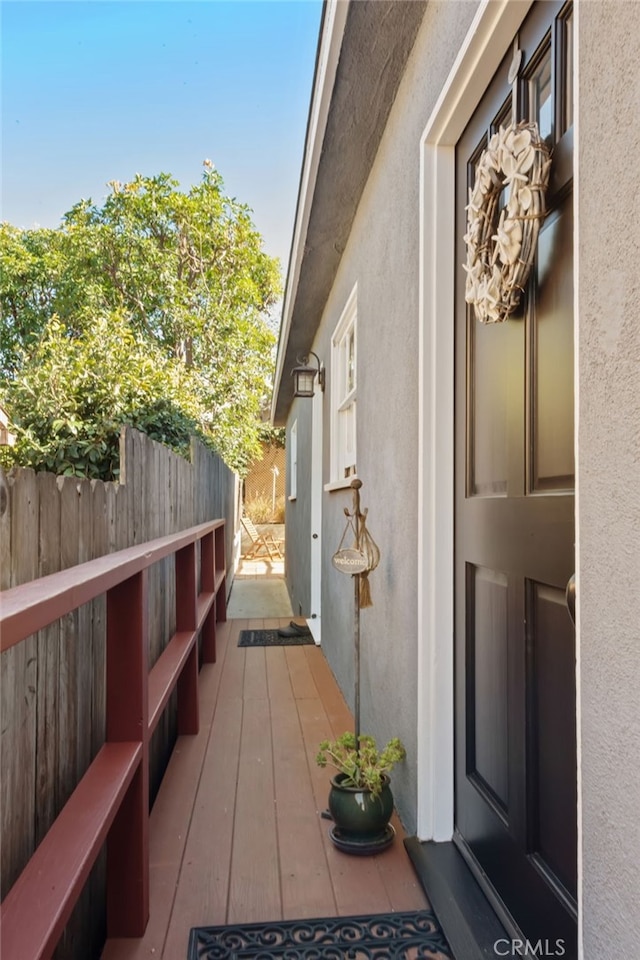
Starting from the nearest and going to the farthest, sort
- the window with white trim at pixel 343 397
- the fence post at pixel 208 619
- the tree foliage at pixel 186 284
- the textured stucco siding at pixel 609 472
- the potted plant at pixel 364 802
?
the textured stucco siding at pixel 609 472 → the potted plant at pixel 364 802 → the window with white trim at pixel 343 397 → the fence post at pixel 208 619 → the tree foliage at pixel 186 284

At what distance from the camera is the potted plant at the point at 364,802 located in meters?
1.85

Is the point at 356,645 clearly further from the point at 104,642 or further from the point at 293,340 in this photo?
the point at 293,340

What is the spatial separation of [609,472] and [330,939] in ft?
4.46

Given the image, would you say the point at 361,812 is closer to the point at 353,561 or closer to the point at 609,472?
the point at 353,561

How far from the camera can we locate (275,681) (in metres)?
3.79

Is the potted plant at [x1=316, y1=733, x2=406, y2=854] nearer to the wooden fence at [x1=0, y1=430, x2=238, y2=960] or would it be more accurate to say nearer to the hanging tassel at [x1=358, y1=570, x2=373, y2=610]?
the hanging tassel at [x1=358, y1=570, x2=373, y2=610]

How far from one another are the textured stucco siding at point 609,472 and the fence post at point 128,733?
41.1 inches

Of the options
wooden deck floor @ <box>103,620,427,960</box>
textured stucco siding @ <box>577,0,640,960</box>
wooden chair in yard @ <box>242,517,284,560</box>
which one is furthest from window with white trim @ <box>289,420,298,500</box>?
textured stucco siding @ <box>577,0,640,960</box>

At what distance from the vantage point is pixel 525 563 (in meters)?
1.32

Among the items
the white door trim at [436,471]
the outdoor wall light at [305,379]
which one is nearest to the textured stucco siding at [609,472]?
the white door trim at [436,471]

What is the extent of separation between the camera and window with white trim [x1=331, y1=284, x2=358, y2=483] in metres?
3.69

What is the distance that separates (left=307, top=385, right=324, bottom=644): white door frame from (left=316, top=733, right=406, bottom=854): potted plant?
10.00ft

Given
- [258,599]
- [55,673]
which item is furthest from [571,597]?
[258,599]

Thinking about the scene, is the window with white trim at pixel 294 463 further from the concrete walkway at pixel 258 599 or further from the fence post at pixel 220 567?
the fence post at pixel 220 567
